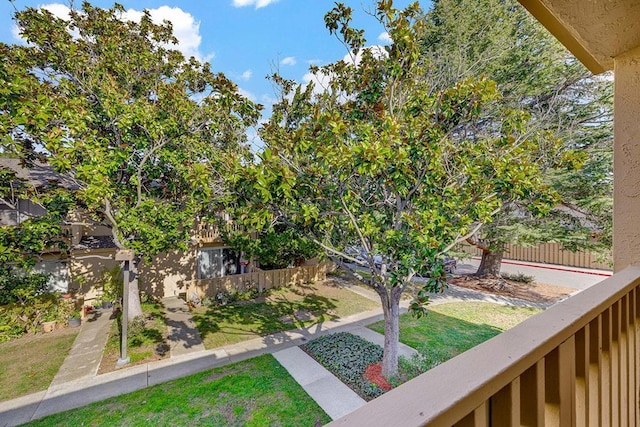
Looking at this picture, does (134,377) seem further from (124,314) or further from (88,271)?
(88,271)

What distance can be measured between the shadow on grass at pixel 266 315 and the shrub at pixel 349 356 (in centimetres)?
147

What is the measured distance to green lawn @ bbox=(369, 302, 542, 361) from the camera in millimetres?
6766

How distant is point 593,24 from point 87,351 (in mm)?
9888

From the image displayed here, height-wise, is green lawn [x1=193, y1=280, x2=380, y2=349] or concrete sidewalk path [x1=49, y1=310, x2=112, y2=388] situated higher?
green lawn [x1=193, y1=280, x2=380, y2=349]

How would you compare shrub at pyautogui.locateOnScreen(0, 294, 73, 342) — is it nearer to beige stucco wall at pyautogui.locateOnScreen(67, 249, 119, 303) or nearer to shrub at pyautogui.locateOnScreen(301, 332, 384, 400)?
beige stucco wall at pyautogui.locateOnScreen(67, 249, 119, 303)

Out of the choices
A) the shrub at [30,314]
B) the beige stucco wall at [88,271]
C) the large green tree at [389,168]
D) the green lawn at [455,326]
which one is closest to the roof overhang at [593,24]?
the large green tree at [389,168]

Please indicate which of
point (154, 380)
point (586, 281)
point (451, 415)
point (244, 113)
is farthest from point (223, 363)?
point (586, 281)

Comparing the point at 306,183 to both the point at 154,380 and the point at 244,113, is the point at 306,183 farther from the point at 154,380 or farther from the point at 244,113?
the point at 154,380

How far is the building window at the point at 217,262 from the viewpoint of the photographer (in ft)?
39.8

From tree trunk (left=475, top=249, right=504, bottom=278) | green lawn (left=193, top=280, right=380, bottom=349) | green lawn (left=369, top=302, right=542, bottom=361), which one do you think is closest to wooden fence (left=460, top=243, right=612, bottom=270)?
tree trunk (left=475, top=249, right=504, bottom=278)

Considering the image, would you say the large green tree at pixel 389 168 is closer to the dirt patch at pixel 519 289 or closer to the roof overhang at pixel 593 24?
the roof overhang at pixel 593 24

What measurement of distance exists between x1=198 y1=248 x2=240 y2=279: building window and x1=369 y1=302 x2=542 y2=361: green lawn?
23.9 ft

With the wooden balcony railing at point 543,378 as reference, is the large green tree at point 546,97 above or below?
above

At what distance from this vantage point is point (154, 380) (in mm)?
5590
